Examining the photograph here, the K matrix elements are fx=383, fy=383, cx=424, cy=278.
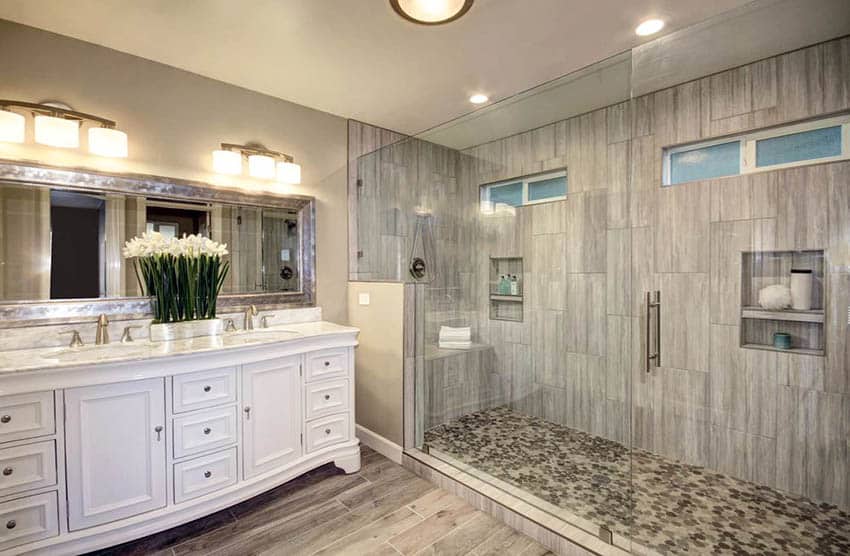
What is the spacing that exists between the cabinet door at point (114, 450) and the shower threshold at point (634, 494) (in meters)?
1.61

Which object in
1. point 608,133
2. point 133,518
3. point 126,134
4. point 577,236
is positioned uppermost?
point 608,133

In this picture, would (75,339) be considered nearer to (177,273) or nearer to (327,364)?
(177,273)

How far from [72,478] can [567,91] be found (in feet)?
10.9

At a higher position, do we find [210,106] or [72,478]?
[210,106]

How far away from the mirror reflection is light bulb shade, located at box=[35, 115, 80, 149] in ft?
0.80

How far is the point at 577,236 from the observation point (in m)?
2.86

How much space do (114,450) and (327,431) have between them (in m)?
1.09

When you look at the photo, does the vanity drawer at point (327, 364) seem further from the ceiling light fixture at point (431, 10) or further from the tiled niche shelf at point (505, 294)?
the ceiling light fixture at point (431, 10)

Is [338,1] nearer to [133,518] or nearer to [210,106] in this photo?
[210,106]

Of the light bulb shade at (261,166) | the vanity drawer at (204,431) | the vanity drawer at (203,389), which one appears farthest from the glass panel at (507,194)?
the vanity drawer at (204,431)

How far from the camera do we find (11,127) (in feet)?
6.23

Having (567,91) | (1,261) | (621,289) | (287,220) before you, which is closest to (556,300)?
(621,289)

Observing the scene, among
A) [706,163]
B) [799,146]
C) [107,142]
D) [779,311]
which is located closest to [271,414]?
[107,142]

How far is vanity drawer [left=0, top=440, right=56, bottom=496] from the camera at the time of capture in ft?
5.00
